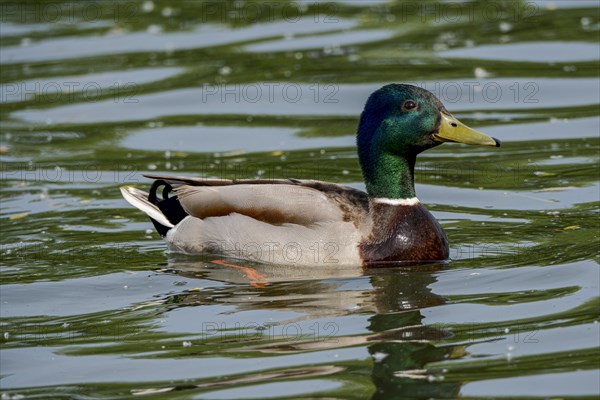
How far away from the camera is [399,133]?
976cm

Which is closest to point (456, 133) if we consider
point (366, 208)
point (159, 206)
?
point (366, 208)

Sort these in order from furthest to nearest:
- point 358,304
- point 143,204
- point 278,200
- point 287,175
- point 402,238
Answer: point 287,175 < point 143,204 < point 278,200 < point 402,238 < point 358,304

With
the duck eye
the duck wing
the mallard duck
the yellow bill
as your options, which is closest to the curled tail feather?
the duck wing

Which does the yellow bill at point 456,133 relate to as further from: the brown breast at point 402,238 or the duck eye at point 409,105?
the brown breast at point 402,238

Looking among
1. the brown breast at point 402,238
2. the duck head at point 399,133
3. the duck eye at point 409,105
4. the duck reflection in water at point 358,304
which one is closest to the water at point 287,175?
the duck reflection in water at point 358,304

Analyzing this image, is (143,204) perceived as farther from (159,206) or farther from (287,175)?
(287,175)

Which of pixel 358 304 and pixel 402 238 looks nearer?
pixel 358 304

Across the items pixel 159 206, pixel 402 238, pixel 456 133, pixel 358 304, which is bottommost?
pixel 358 304

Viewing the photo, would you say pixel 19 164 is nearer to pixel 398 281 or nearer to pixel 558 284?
pixel 398 281

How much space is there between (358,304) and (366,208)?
58.0 inches

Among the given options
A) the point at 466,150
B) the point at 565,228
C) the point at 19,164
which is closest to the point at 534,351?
the point at 565,228

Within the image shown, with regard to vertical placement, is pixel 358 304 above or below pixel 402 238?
below

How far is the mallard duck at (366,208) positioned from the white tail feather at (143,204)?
50 cm

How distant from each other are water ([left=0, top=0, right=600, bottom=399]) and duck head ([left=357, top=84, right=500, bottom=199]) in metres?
0.77
